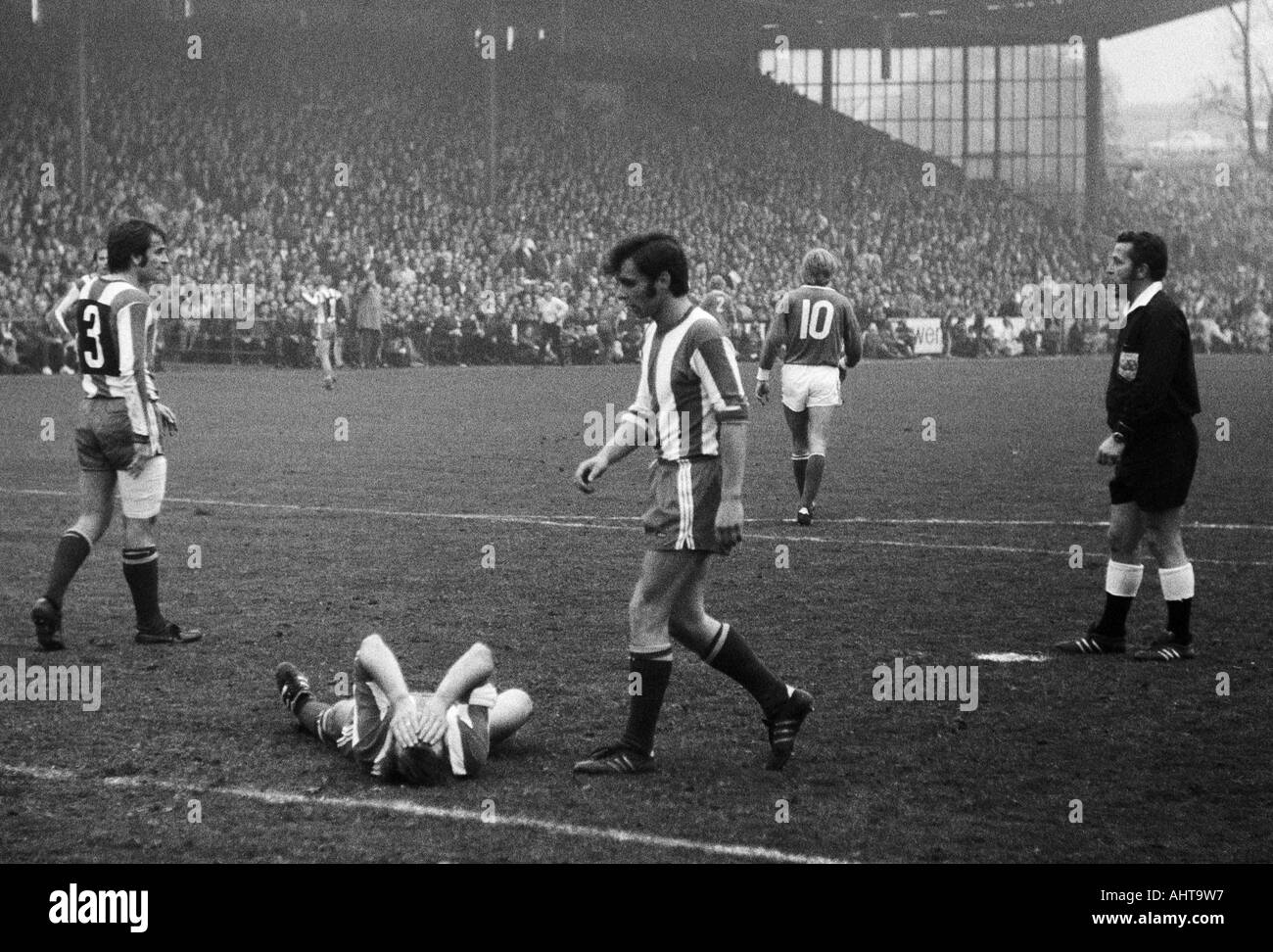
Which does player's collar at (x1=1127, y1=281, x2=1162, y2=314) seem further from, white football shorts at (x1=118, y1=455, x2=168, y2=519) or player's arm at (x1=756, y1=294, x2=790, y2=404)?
player's arm at (x1=756, y1=294, x2=790, y2=404)

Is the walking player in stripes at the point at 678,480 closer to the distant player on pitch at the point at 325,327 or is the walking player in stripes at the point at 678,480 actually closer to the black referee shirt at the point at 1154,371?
the black referee shirt at the point at 1154,371

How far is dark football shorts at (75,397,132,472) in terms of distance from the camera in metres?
8.76

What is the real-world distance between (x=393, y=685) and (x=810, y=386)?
8028mm

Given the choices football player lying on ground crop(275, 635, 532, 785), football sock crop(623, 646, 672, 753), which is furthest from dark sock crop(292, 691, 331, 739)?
football sock crop(623, 646, 672, 753)

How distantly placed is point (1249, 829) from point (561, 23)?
1998 inches

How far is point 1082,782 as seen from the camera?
20.8ft

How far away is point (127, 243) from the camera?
8.66 metres

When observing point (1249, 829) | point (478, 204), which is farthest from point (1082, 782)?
point (478, 204)

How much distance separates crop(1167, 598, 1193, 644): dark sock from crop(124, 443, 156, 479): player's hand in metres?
5.12

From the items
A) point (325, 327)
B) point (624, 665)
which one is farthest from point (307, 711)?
point (325, 327)

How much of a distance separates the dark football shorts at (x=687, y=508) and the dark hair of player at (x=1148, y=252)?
10.6 ft

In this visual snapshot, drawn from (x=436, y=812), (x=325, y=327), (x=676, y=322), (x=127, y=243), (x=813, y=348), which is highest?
(x=127, y=243)

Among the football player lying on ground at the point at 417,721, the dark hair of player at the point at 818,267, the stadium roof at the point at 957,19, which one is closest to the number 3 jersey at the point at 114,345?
the football player lying on ground at the point at 417,721

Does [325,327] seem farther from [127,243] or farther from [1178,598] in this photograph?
[1178,598]
